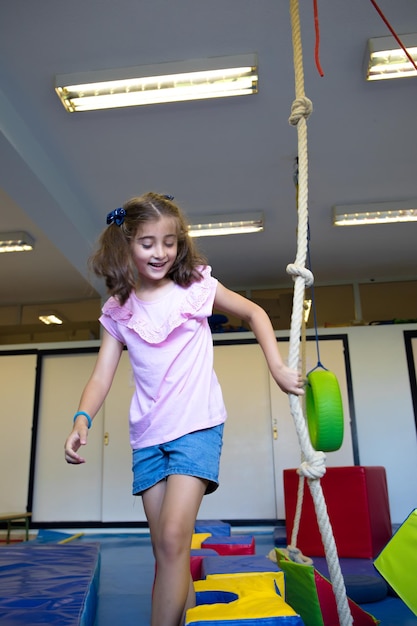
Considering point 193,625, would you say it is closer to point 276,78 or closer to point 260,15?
point 260,15

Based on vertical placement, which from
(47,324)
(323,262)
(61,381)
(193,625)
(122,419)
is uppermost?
(323,262)

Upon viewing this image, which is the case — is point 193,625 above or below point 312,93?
below

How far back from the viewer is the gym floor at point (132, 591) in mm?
2041

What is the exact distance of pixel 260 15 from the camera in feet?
8.20

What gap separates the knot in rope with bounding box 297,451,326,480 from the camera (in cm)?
111

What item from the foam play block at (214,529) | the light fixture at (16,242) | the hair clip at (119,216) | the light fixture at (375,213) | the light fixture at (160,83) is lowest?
the foam play block at (214,529)

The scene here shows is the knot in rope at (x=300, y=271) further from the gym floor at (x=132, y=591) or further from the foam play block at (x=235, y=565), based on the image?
the gym floor at (x=132, y=591)

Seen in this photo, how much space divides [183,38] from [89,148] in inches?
44.8

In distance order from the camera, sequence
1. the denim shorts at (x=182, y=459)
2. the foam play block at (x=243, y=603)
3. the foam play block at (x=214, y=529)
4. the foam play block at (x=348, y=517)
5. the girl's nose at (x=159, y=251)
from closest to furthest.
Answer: the foam play block at (x=243, y=603), the denim shorts at (x=182, y=459), the girl's nose at (x=159, y=251), the foam play block at (x=214, y=529), the foam play block at (x=348, y=517)

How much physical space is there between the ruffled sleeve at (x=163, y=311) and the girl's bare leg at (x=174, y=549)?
1.30ft

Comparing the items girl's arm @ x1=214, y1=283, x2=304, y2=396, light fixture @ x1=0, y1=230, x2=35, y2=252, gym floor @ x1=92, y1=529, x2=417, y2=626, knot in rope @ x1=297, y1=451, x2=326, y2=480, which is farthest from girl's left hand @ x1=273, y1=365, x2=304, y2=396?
light fixture @ x1=0, y1=230, x2=35, y2=252

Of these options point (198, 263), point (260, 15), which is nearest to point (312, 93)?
point (260, 15)

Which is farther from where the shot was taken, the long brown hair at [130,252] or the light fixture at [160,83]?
the light fixture at [160,83]

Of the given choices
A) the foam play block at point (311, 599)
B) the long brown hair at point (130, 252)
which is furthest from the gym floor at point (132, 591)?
the long brown hair at point (130, 252)
